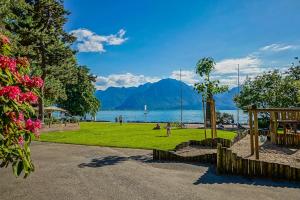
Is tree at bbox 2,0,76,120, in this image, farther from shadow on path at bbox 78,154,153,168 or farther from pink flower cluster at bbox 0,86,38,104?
pink flower cluster at bbox 0,86,38,104

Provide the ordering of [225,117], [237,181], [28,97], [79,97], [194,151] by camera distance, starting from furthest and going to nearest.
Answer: [79,97]
[225,117]
[194,151]
[237,181]
[28,97]

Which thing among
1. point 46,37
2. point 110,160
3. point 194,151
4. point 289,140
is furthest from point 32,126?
point 46,37

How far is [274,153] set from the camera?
62.5 feet

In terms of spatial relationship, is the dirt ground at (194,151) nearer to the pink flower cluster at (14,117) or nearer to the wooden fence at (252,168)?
the wooden fence at (252,168)

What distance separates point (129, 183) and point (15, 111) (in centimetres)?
807

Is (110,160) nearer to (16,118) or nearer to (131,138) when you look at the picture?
(131,138)

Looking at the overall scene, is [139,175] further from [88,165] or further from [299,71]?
[299,71]

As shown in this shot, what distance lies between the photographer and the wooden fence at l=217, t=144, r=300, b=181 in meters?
13.8

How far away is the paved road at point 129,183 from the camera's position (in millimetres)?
11953

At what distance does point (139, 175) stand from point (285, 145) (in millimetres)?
12207

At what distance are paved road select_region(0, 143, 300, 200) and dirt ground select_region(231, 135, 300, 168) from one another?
334cm

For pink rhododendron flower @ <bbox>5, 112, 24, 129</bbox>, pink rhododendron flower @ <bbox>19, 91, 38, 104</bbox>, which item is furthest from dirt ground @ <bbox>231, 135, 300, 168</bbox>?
pink rhododendron flower @ <bbox>5, 112, 24, 129</bbox>

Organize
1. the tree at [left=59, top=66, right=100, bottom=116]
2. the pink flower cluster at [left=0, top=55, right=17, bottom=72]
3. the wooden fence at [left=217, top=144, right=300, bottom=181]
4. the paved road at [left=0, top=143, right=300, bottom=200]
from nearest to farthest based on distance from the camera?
1. the pink flower cluster at [left=0, top=55, right=17, bottom=72]
2. the paved road at [left=0, top=143, right=300, bottom=200]
3. the wooden fence at [left=217, top=144, right=300, bottom=181]
4. the tree at [left=59, top=66, right=100, bottom=116]

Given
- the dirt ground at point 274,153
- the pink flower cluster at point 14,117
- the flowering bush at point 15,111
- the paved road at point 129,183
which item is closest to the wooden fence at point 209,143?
the dirt ground at point 274,153
